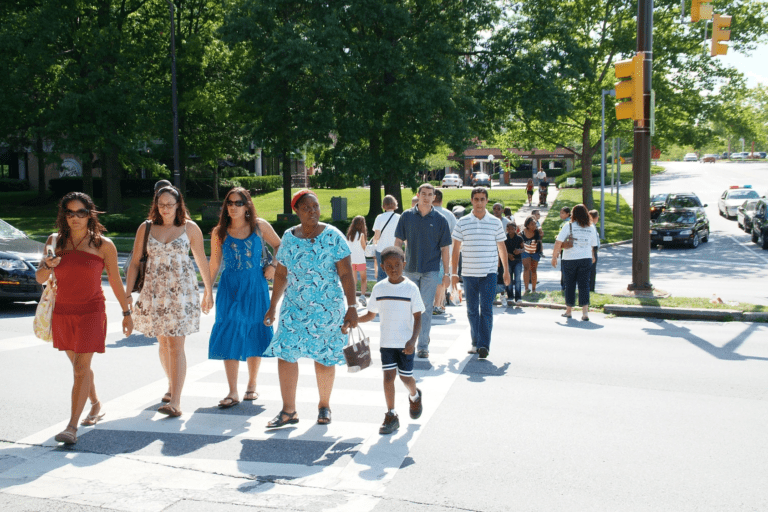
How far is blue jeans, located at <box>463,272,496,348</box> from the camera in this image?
28.2ft

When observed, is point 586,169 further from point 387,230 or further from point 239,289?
point 239,289

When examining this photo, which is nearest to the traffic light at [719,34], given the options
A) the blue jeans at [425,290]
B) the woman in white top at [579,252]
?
the woman in white top at [579,252]

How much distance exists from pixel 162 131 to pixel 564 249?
88.5 feet

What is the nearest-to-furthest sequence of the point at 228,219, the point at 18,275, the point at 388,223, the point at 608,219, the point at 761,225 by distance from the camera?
the point at 228,219, the point at 388,223, the point at 18,275, the point at 761,225, the point at 608,219

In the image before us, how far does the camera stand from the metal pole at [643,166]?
12859 millimetres

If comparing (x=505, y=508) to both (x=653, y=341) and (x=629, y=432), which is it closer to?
(x=629, y=432)

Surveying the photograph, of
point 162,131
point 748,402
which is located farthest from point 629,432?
point 162,131

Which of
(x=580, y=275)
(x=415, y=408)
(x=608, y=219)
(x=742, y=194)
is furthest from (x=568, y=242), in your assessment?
(x=742, y=194)

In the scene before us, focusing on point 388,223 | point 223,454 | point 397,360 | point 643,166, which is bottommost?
point 223,454

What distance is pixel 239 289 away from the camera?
661 centimetres

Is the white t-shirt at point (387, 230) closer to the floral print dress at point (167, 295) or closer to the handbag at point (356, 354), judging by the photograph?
the floral print dress at point (167, 295)

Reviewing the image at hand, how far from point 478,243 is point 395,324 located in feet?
9.26

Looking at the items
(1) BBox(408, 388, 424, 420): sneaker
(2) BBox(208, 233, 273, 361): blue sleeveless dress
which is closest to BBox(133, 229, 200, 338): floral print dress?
(2) BBox(208, 233, 273, 361): blue sleeveless dress

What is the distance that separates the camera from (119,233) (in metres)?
30.4
